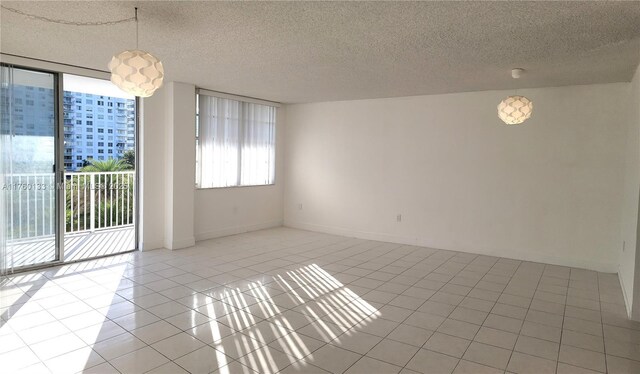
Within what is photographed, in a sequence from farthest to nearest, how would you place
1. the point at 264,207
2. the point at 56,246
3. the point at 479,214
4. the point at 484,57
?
the point at 264,207, the point at 479,214, the point at 56,246, the point at 484,57

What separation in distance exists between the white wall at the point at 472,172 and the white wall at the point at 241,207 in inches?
14.5

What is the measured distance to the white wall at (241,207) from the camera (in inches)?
249

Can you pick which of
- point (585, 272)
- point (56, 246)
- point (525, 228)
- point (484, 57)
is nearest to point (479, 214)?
point (525, 228)

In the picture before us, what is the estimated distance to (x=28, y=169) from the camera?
4406mm

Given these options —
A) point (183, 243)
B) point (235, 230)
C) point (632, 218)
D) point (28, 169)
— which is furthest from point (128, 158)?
point (632, 218)

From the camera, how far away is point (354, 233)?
6.91m

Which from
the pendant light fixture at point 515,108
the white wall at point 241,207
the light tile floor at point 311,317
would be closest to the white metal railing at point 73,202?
the light tile floor at point 311,317

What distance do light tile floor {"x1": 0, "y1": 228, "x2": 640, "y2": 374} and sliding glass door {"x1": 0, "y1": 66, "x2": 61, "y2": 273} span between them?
1.35 ft

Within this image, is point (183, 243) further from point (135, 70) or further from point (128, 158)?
point (135, 70)

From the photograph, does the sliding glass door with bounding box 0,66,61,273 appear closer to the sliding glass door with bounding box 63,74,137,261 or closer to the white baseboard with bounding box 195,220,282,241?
the sliding glass door with bounding box 63,74,137,261

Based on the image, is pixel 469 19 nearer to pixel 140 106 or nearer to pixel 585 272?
pixel 585 272

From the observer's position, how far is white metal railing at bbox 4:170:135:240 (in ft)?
14.3

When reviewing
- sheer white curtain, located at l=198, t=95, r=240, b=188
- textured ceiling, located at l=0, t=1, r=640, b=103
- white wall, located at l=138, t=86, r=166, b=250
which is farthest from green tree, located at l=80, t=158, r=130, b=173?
textured ceiling, located at l=0, t=1, r=640, b=103

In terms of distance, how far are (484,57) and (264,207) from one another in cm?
481
